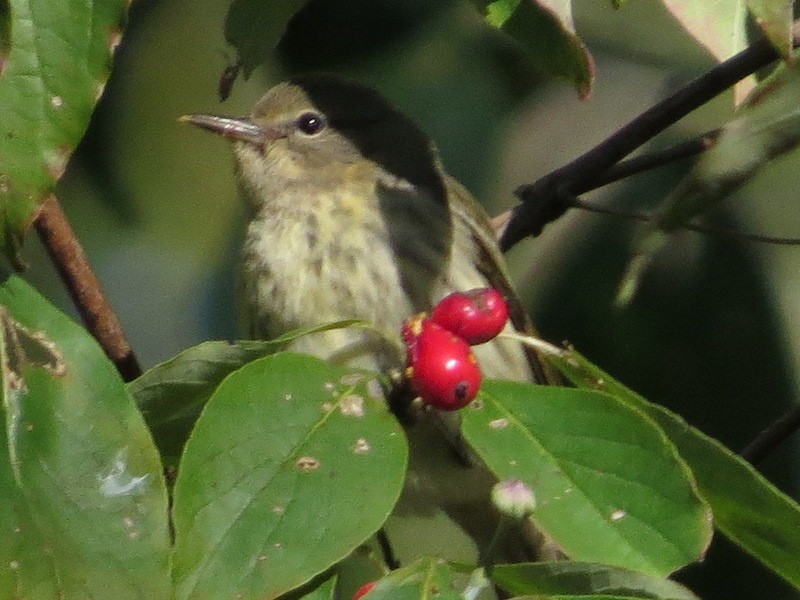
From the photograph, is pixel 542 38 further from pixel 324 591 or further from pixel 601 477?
pixel 324 591

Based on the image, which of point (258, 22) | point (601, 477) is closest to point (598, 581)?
point (601, 477)

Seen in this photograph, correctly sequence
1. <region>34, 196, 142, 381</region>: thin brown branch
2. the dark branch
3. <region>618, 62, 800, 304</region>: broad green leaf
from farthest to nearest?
the dark branch < <region>34, 196, 142, 381</region>: thin brown branch < <region>618, 62, 800, 304</region>: broad green leaf

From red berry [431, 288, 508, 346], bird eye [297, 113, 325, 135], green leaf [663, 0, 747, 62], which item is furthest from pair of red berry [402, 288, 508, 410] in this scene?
bird eye [297, 113, 325, 135]

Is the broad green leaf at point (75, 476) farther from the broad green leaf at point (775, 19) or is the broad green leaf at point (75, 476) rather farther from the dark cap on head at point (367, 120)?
the dark cap on head at point (367, 120)

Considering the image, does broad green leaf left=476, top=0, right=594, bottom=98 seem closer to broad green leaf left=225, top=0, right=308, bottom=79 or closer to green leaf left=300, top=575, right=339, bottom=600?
broad green leaf left=225, top=0, right=308, bottom=79

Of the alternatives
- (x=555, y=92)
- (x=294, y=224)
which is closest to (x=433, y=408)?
(x=294, y=224)

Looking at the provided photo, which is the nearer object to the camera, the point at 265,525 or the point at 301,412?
the point at 265,525

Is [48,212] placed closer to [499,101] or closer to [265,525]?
[265,525]
